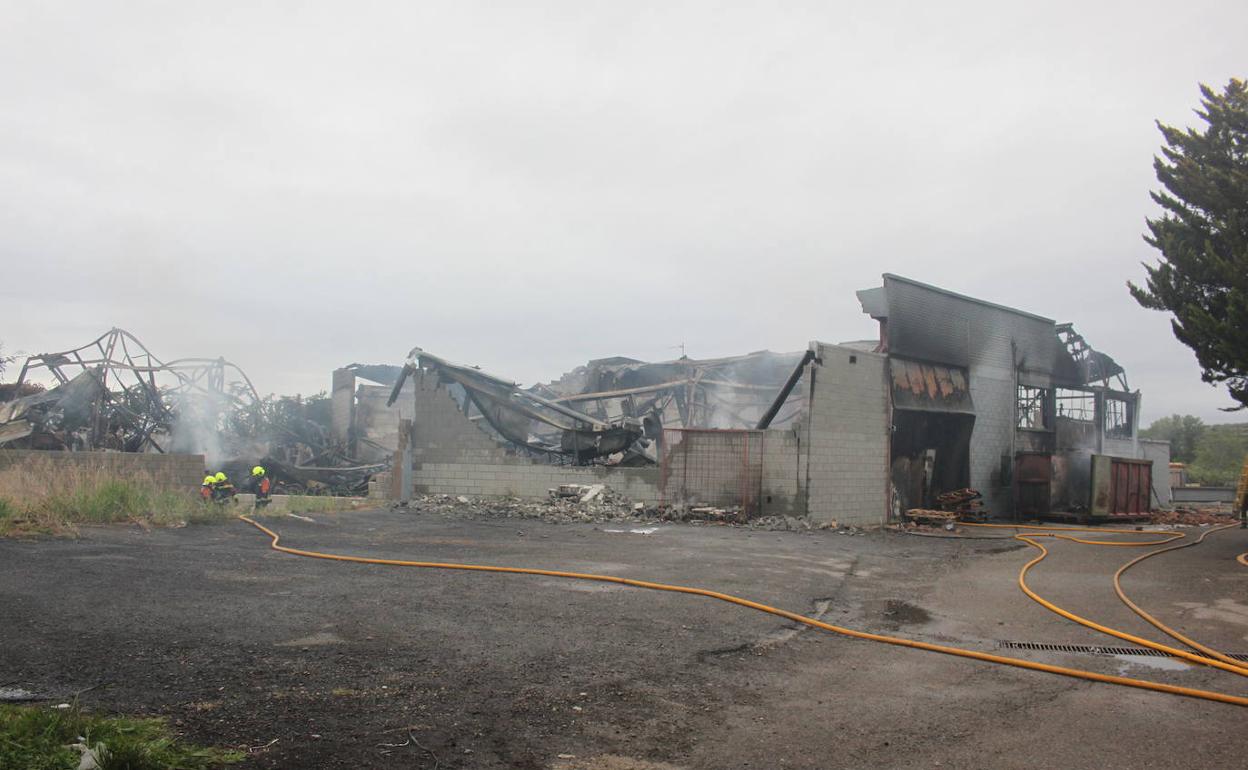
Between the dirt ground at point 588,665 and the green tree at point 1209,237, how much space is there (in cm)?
301

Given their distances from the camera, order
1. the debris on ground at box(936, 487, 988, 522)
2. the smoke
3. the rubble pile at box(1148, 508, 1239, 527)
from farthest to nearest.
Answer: the smoke
the rubble pile at box(1148, 508, 1239, 527)
the debris on ground at box(936, 487, 988, 522)

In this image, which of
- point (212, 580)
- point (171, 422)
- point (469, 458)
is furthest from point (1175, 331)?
point (171, 422)

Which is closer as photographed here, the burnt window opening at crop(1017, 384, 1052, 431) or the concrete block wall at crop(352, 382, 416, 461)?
the burnt window opening at crop(1017, 384, 1052, 431)

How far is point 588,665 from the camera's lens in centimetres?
483

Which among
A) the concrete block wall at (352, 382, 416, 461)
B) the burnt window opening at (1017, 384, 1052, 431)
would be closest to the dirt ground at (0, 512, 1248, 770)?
the burnt window opening at (1017, 384, 1052, 431)

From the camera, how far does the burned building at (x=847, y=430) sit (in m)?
16.4

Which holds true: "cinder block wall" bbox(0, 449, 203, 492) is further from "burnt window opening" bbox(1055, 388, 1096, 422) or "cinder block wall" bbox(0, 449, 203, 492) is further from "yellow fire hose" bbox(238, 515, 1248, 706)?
"burnt window opening" bbox(1055, 388, 1096, 422)

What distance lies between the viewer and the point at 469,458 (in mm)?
18484

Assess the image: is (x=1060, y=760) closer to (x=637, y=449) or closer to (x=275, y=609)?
(x=275, y=609)

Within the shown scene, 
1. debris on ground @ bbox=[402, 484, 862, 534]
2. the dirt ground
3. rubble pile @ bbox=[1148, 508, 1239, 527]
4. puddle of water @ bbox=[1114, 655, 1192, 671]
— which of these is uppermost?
the dirt ground

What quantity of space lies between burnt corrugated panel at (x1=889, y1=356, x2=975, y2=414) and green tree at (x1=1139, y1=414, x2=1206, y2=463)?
128 ft

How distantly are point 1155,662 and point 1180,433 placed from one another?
2633 inches

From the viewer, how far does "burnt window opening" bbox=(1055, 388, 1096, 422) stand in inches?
929

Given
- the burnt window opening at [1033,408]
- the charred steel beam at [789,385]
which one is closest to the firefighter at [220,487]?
the charred steel beam at [789,385]
